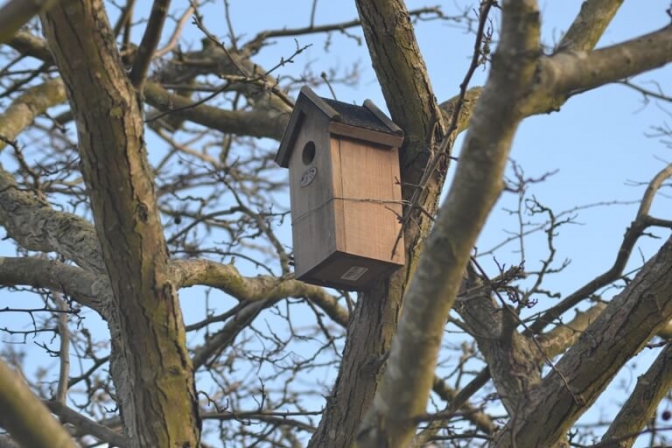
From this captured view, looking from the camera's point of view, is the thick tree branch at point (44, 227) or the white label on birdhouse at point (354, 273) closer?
the white label on birdhouse at point (354, 273)

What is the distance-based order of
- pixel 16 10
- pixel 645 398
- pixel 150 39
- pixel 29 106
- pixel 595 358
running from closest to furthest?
pixel 16 10
pixel 150 39
pixel 595 358
pixel 645 398
pixel 29 106

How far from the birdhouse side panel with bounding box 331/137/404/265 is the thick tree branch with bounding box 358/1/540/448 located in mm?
1252

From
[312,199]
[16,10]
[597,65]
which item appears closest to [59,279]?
[312,199]

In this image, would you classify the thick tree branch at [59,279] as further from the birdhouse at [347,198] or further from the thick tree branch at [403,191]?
the thick tree branch at [403,191]

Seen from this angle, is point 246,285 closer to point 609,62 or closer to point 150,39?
point 150,39

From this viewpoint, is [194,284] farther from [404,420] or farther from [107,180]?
[404,420]

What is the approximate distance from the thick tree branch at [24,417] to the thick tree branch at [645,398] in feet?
6.35

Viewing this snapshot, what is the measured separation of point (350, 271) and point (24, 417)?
1692 mm

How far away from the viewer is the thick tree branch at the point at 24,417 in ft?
7.23

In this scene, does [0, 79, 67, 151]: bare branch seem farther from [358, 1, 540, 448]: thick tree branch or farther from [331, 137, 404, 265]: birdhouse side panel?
[358, 1, 540, 448]: thick tree branch

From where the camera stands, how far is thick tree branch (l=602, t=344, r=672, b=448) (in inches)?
136

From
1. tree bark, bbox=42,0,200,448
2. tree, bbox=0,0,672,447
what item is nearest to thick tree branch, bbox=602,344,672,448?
tree, bbox=0,0,672,447

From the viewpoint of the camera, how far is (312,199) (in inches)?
→ 153

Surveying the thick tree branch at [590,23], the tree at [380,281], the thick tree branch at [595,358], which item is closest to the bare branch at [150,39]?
the tree at [380,281]
